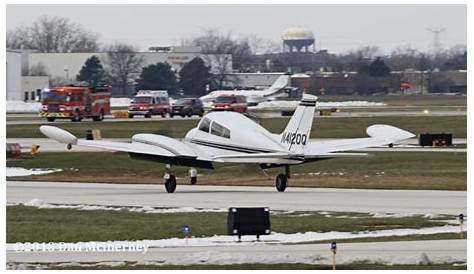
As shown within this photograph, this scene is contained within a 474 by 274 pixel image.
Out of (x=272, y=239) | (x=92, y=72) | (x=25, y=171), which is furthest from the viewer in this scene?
(x=92, y=72)

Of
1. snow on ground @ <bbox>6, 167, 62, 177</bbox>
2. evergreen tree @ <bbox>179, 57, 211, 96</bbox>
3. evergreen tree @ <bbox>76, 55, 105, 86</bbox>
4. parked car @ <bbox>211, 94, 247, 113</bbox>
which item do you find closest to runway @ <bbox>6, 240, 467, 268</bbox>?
snow on ground @ <bbox>6, 167, 62, 177</bbox>

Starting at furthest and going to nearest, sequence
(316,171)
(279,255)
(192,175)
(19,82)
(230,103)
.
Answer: (19,82), (230,103), (316,171), (192,175), (279,255)

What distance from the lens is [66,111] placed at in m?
92.9

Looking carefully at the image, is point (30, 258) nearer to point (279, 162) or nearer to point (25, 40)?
point (279, 162)

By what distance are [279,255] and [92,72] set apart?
91.9 meters

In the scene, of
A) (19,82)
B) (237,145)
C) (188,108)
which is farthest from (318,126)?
(19,82)

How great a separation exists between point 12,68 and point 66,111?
3439cm

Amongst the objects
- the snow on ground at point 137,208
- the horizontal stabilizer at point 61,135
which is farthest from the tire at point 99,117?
the snow on ground at point 137,208

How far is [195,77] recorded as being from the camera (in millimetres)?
Answer: 107688

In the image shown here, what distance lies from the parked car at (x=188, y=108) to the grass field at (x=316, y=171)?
42.6m

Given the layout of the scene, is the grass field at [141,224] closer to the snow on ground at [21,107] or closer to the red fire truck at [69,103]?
the red fire truck at [69,103]

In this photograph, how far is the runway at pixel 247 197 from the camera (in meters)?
36.6

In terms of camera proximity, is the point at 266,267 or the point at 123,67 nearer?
the point at 266,267

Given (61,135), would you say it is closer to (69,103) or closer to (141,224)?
(141,224)
